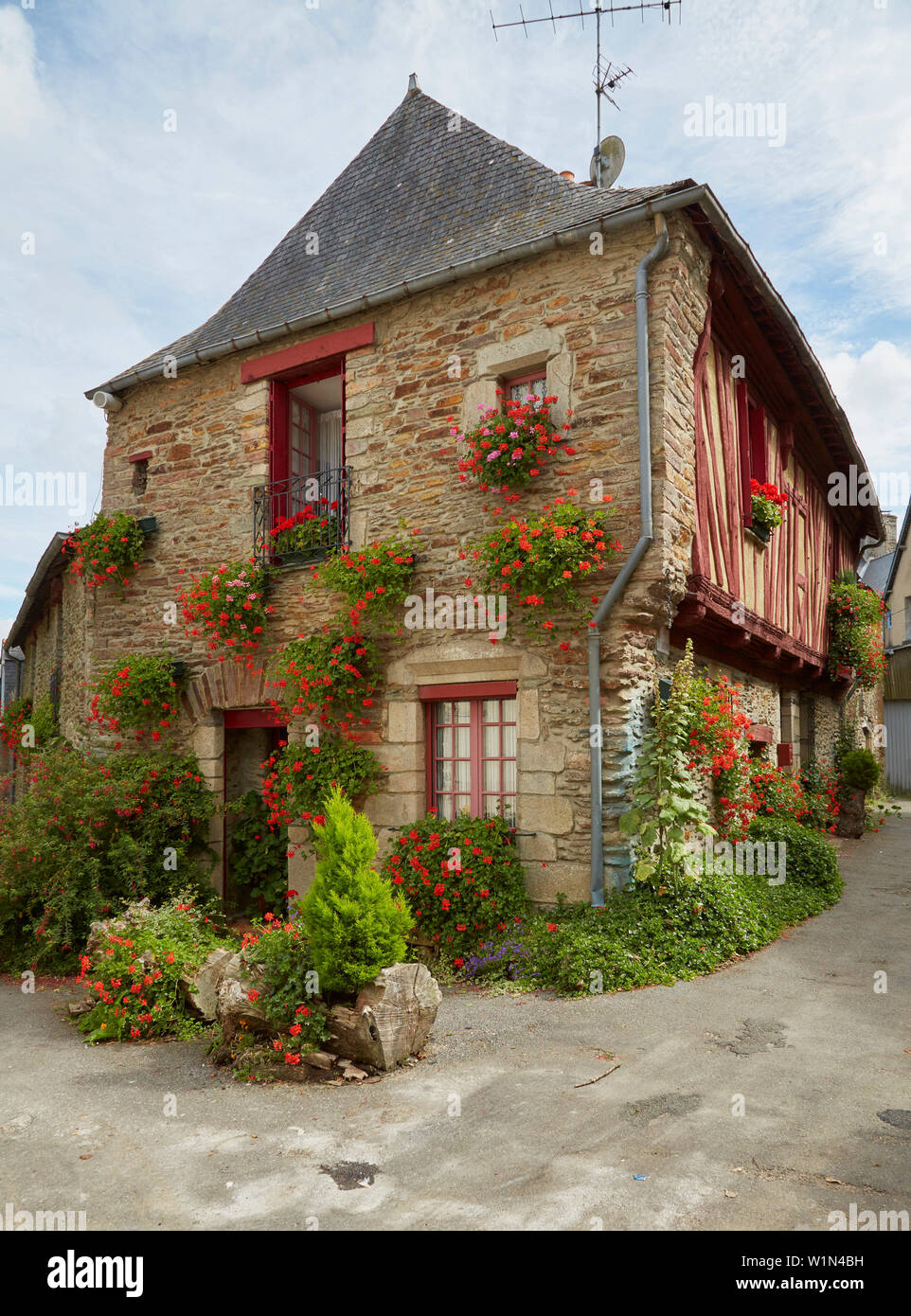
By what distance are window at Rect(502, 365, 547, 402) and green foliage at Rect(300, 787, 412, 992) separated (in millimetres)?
3702

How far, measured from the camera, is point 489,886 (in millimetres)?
6020

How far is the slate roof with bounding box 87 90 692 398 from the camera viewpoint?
275 inches

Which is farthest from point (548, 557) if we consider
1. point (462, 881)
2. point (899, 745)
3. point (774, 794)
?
point (899, 745)

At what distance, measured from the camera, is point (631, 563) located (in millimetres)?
5875

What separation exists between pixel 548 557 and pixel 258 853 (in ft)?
12.5

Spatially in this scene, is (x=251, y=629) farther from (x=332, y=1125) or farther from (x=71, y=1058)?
(x=332, y=1125)

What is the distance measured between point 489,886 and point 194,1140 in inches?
114

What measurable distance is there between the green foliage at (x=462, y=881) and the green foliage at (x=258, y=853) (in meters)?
1.67

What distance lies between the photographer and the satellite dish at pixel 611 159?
356 inches

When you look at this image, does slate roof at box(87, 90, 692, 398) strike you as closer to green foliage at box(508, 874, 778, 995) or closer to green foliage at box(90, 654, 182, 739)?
green foliage at box(90, 654, 182, 739)

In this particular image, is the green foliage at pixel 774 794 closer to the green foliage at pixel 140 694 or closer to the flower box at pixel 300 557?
the flower box at pixel 300 557

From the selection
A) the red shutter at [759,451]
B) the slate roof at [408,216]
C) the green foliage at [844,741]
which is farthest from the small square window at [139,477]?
the green foliage at [844,741]
